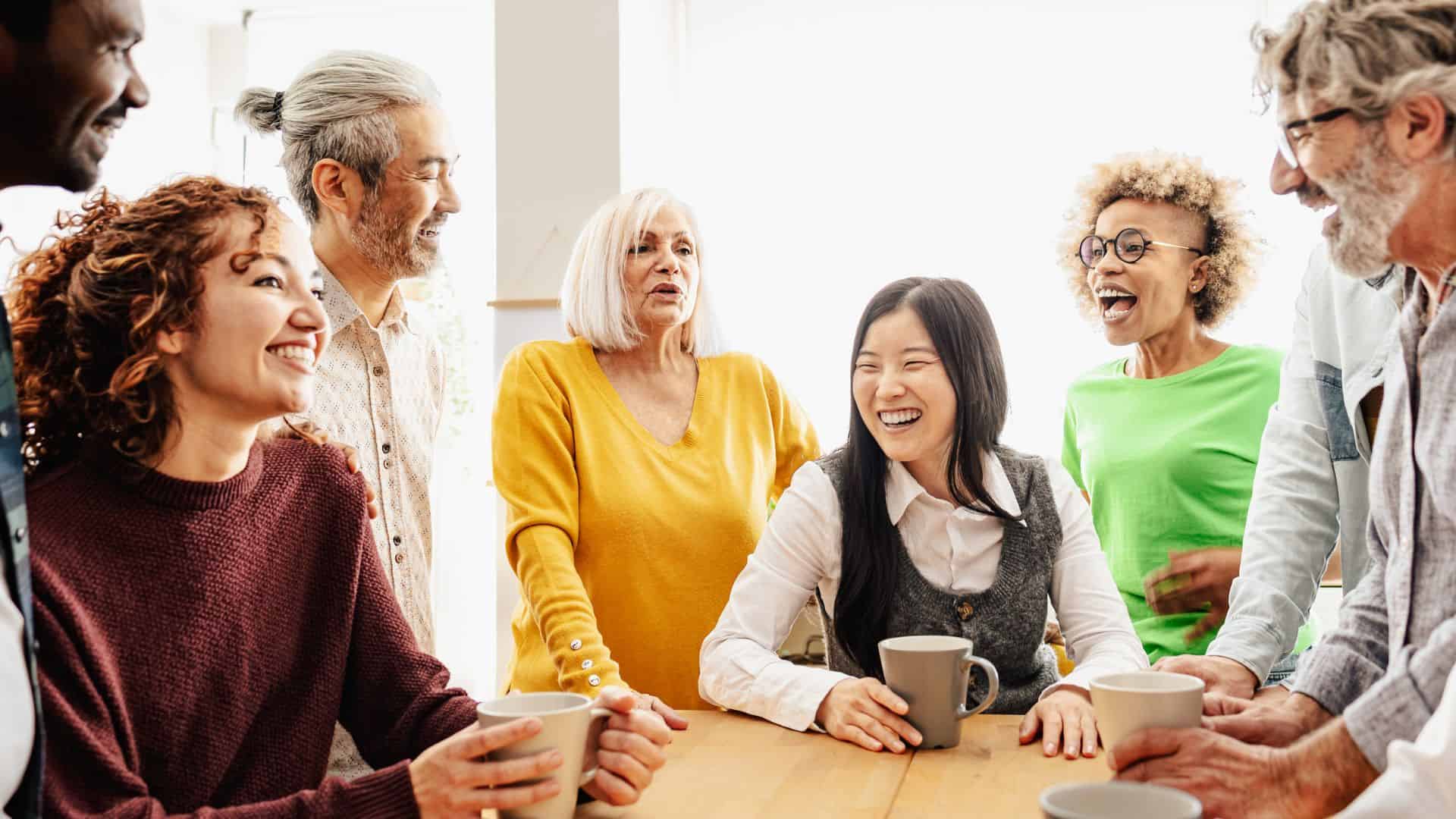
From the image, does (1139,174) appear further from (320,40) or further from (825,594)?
(320,40)

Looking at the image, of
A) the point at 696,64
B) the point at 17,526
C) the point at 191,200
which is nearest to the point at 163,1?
the point at 696,64

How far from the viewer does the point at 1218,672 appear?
1684 mm

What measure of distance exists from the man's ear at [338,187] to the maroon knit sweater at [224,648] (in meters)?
0.76

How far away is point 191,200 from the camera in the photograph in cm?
141

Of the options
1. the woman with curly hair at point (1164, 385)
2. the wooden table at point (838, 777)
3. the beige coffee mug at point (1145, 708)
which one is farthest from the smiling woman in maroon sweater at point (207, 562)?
the woman with curly hair at point (1164, 385)

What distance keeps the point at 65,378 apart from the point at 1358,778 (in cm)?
141

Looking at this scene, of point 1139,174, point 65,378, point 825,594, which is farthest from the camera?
point 1139,174

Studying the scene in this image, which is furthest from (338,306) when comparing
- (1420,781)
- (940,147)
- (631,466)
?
(940,147)

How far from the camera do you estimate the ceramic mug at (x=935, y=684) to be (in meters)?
1.48

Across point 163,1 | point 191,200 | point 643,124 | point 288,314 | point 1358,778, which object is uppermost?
point 163,1

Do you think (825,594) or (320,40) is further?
(320,40)

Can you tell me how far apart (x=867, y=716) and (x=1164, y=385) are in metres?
1.33

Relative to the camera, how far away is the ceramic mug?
1478 millimetres

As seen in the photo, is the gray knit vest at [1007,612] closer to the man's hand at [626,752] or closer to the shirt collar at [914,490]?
the shirt collar at [914,490]
